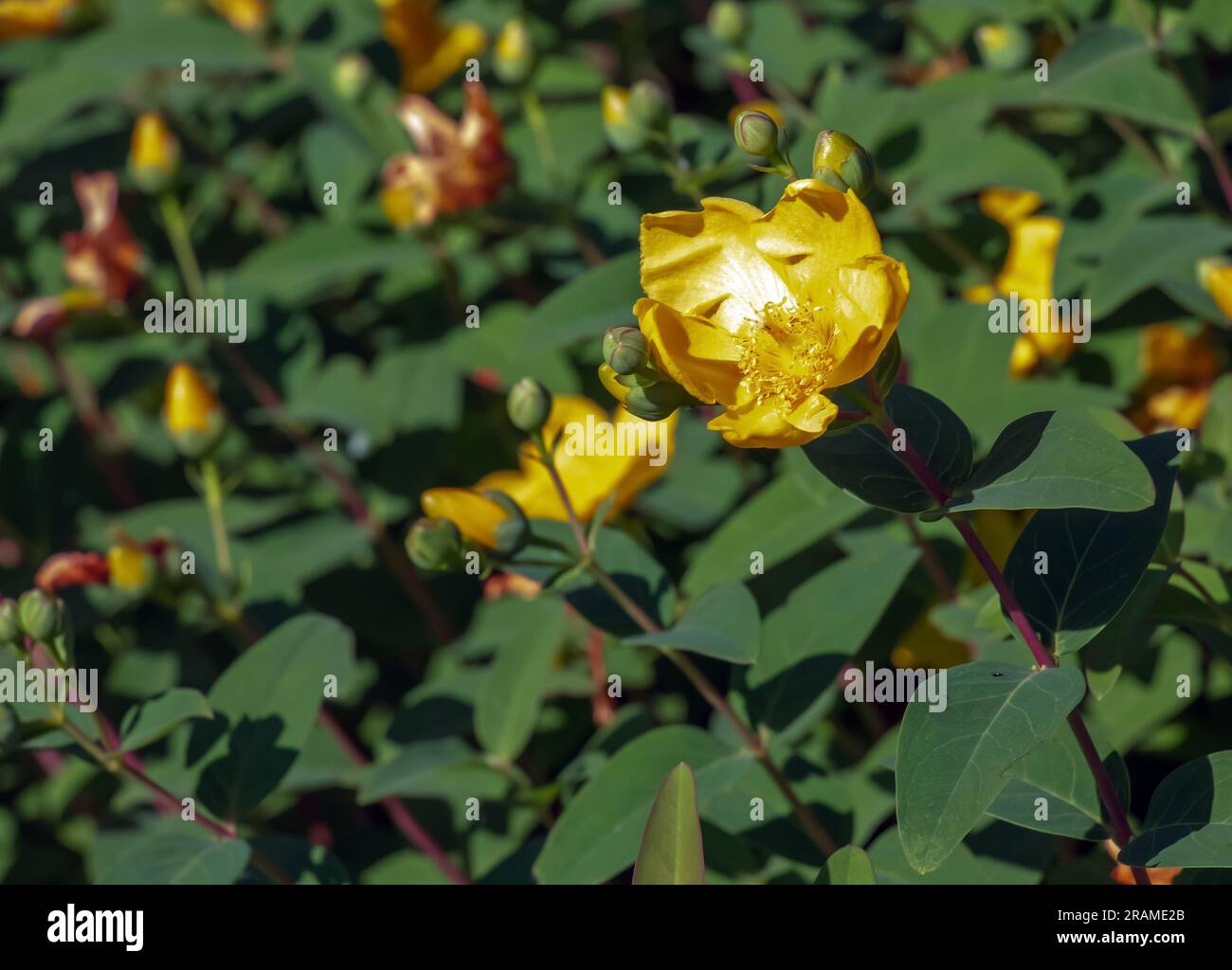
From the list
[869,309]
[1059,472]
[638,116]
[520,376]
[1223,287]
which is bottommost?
[1059,472]

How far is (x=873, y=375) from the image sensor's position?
87 centimetres

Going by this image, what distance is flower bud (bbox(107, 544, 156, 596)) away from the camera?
1.47 meters

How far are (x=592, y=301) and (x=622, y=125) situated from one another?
0.64 feet

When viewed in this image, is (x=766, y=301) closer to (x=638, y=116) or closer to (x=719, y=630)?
(x=719, y=630)

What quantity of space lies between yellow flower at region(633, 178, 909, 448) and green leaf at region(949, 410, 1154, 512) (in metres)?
0.13

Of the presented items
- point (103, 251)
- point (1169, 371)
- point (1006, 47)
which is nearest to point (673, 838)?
point (1169, 371)

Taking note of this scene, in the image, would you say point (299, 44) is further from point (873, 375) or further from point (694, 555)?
point (873, 375)

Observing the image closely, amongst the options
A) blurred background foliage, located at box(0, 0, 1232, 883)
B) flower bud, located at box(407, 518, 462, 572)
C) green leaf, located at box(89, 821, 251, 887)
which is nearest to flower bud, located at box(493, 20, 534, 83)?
blurred background foliage, located at box(0, 0, 1232, 883)

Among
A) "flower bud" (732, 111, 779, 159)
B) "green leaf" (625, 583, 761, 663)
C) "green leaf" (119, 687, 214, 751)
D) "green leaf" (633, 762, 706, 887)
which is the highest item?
"flower bud" (732, 111, 779, 159)

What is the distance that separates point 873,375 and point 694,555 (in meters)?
0.79

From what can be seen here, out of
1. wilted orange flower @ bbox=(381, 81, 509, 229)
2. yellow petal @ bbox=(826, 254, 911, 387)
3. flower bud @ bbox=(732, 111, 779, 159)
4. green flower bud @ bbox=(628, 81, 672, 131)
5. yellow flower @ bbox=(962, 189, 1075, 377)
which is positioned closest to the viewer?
yellow petal @ bbox=(826, 254, 911, 387)

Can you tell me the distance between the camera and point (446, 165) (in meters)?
1.71

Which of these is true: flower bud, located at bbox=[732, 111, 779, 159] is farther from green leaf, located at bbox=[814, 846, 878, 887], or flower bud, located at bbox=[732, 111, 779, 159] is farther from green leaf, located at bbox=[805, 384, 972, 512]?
green leaf, located at bbox=[814, 846, 878, 887]
